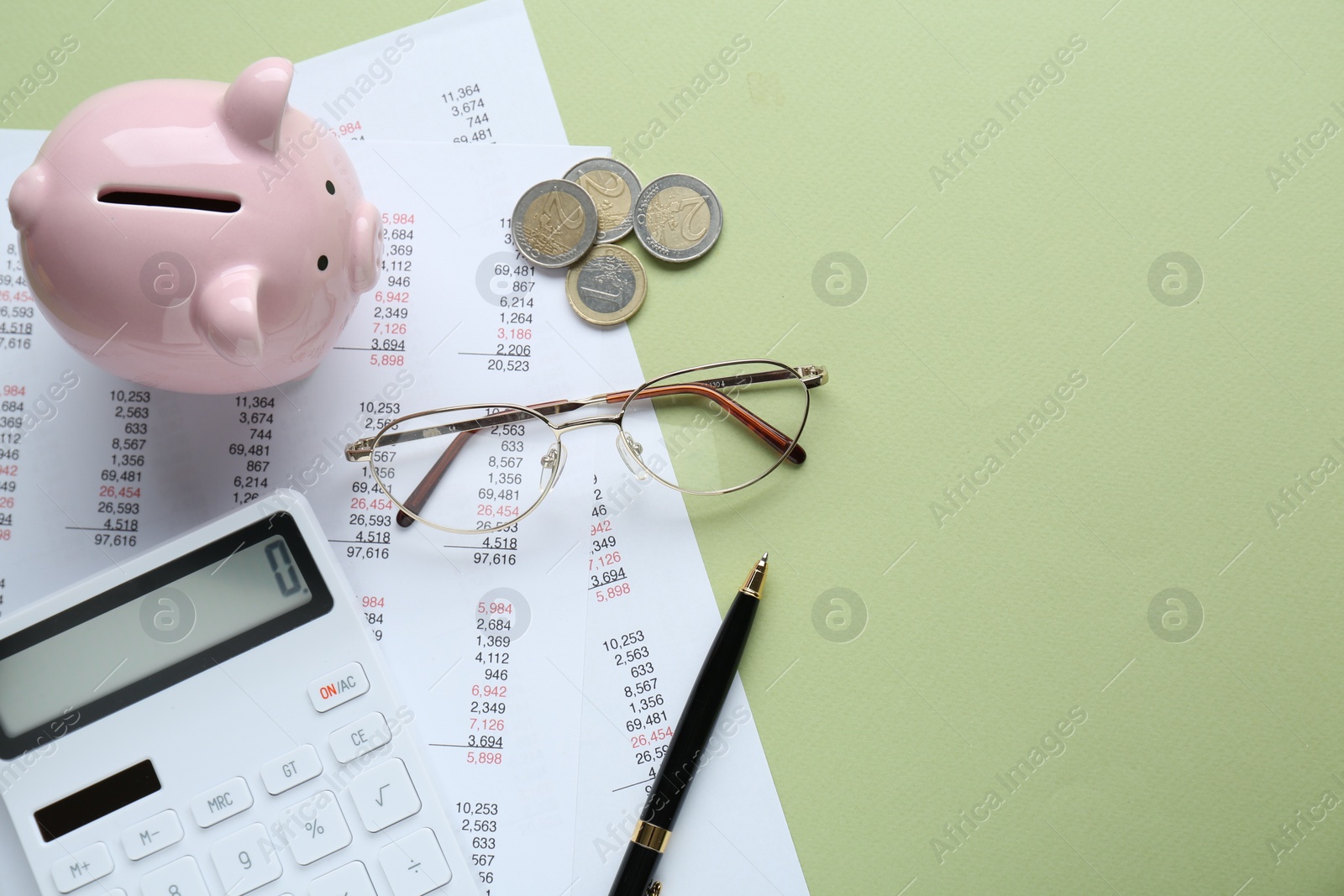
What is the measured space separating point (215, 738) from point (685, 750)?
0.39m

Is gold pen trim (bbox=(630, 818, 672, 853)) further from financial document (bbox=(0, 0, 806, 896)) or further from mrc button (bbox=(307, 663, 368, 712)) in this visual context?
mrc button (bbox=(307, 663, 368, 712))

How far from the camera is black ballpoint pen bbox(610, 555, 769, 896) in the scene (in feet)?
2.48

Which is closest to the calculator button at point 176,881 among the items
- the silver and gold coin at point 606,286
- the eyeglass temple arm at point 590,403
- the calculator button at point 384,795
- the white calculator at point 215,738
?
the white calculator at point 215,738

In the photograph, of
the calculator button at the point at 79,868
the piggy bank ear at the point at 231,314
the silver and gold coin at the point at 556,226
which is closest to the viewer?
the piggy bank ear at the point at 231,314

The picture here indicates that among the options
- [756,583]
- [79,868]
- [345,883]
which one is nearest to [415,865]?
[345,883]

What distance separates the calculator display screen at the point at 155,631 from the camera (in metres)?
0.72

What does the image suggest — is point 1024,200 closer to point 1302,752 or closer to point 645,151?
point 645,151

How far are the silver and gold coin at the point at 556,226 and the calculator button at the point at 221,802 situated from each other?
0.52m

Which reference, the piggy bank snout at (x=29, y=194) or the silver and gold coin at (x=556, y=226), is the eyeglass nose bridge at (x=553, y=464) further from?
the piggy bank snout at (x=29, y=194)

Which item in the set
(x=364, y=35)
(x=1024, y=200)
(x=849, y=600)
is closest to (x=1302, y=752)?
(x=849, y=600)

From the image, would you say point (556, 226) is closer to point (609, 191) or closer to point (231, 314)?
point (609, 191)

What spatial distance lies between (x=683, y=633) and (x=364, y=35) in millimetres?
659

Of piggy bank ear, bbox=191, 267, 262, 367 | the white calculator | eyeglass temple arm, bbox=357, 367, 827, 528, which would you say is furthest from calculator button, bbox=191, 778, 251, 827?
piggy bank ear, bbox=191, 267, 262, 367

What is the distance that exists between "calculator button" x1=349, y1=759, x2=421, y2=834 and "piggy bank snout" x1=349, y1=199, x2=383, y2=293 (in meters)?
0.40
